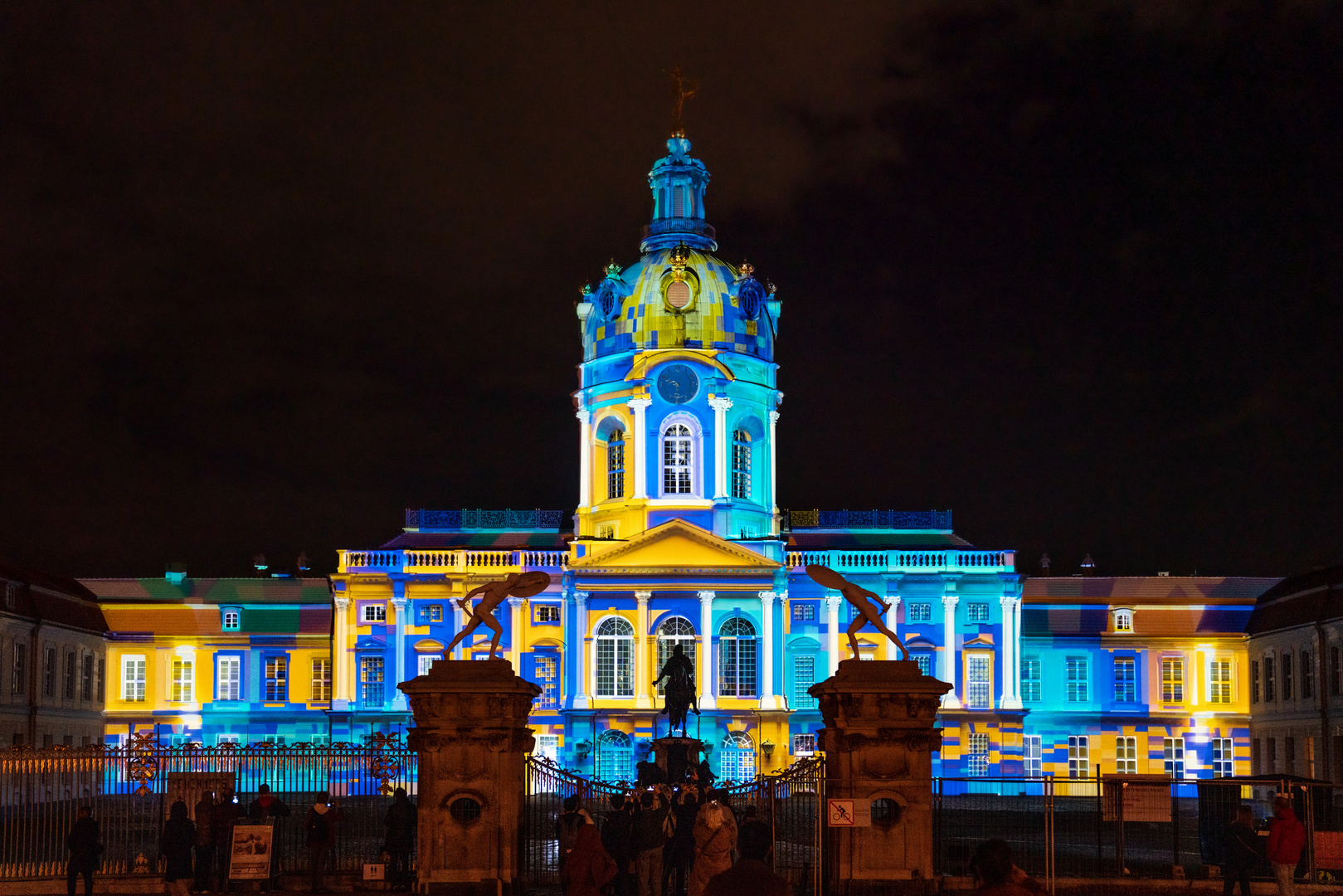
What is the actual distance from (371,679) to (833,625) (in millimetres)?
18926

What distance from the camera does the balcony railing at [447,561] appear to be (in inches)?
2859

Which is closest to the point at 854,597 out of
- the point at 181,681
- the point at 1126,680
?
the point at 1126,680

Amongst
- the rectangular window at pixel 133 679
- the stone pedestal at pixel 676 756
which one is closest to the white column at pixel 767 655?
the stone pedestal at pixel 676 756

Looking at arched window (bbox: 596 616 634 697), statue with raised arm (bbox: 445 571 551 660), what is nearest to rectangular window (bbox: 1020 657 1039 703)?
arched window (bbox: 596 616 634 697)

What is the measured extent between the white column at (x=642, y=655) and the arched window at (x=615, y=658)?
0.23 metres

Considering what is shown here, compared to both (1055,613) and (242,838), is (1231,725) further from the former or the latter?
(242,838)

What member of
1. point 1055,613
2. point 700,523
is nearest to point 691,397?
point 700,523

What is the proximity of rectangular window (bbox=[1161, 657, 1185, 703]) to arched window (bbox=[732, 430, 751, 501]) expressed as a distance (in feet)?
62.2

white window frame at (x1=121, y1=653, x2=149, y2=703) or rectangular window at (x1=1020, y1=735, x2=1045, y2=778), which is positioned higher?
white window frame at (x1=121, y1=653, x2=149, y2=703)

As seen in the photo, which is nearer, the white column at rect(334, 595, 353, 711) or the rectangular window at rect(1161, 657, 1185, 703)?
the white column at rect(334, 595, 353, 711)

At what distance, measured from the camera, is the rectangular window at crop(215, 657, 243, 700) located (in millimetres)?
78000

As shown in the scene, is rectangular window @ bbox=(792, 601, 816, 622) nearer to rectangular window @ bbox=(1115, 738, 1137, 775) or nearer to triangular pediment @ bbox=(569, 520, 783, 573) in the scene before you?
triangular pediment @ bbox=(569, 520, 783, 573)

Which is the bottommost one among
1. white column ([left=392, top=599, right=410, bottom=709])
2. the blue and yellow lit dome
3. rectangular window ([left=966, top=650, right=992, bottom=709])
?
rectangular window ([left=966, top=650, right=992, bottom=709])

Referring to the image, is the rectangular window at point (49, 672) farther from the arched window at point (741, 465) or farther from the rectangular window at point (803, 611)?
the rectangular window at point (803, 611)
